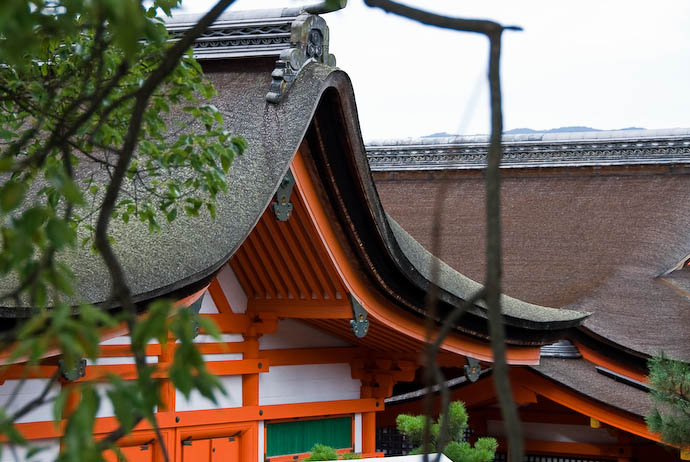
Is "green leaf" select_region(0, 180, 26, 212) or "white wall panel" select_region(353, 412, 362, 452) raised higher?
"white wall panel" select_region(353, 412, 362, 452)

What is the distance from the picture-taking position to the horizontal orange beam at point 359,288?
5512 mm

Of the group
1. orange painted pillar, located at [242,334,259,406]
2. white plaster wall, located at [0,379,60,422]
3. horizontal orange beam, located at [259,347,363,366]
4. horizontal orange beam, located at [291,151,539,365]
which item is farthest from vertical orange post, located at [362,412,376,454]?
white plaster wall, located at [0,379,60,422]

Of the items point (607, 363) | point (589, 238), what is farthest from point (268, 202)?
point (589, 238)

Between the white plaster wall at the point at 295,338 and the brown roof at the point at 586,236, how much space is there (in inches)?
100

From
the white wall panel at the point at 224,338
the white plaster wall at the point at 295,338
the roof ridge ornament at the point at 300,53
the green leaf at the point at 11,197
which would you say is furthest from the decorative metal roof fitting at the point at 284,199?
the green leaf at the point at 11,197

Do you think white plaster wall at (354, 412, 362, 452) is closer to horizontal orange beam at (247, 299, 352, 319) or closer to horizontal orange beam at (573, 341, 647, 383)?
horizontal orange beam at (247, 299, 352, 319)

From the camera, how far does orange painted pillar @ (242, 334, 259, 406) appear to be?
6402 millimetres

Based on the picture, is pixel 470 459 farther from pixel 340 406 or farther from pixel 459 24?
pixel 459 24

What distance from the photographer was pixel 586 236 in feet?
35.2

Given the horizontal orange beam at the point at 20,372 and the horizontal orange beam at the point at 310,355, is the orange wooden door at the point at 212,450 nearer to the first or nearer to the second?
the horizontal orange beam at the point at 310,355

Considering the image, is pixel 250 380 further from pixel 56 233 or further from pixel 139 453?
pixel 56 233

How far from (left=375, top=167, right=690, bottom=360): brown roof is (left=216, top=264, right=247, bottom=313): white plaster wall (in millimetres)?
3404

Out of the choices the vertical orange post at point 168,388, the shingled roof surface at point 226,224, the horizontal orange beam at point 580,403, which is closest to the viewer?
the shingled roof surface at point 226,224

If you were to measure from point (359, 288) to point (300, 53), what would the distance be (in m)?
1.40
